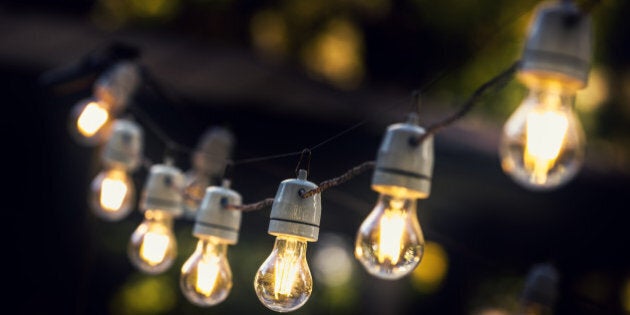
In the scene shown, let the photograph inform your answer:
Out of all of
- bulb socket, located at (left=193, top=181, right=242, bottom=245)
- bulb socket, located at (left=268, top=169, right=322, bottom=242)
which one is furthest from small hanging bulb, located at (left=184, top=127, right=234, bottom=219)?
bulb socket, located at (left=268, top=169, right=322, bottom=242)

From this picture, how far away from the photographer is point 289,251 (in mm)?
2424

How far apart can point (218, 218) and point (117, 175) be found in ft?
5.16

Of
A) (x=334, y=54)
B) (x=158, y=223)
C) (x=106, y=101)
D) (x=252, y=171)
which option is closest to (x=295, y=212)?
(x=158, y=223)

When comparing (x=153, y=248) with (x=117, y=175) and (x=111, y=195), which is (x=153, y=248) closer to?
(x=111, y=195)

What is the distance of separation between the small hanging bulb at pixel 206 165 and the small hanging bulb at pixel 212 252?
0.71 m

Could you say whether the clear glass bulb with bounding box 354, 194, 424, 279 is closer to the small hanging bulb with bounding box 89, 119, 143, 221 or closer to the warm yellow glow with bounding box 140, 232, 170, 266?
the warm yellow glow with bounding box 140, 232, 170, 266

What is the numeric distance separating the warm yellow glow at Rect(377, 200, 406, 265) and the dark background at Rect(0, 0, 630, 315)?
3.95 metres

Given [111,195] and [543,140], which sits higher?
[111,195]

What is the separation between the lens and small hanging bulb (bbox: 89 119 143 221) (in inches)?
173

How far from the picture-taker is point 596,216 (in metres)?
8.48

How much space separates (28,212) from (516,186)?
151 inches

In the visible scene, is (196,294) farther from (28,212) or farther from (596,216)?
(596,216)

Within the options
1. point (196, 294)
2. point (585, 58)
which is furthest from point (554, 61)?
point (196, 294)

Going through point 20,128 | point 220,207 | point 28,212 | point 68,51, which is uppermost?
point 68,51
